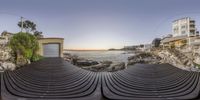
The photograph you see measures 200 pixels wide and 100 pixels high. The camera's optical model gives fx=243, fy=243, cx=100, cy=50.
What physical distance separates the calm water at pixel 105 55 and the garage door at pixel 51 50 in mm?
473

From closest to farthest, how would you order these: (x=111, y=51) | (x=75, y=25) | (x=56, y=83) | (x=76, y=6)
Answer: (x=56, y=83), (x=76, y=6), (x=75, y=25), (x=111, y=51)

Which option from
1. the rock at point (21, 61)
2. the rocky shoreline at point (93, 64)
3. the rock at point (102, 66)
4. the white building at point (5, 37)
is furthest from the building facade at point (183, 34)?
the white building at point (5, 37)

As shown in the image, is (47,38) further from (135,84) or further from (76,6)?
(135,84)

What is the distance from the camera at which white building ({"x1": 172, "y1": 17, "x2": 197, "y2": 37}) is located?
6984mm

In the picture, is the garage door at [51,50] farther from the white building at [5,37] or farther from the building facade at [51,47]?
the white building at [5,37]

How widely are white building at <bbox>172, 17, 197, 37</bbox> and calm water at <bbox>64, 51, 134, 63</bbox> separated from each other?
154 centimetres

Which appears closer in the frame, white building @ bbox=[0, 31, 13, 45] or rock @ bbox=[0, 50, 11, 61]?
rock @ bbox=[0, 50, 11, 61]

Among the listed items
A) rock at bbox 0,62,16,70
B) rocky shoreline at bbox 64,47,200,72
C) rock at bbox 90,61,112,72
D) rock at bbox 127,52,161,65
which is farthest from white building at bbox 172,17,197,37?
rock at bbox 0,62,16,70

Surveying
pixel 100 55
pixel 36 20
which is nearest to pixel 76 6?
pixel 36 20

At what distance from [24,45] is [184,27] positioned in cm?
474

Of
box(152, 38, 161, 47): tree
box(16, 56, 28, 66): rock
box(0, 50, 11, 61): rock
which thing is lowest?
box(16, 56, 28, 66): rock

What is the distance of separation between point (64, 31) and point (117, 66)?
192 centimetres

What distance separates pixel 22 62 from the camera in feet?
23.0

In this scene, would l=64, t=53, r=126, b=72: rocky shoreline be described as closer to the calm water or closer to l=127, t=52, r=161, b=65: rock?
the calm water
